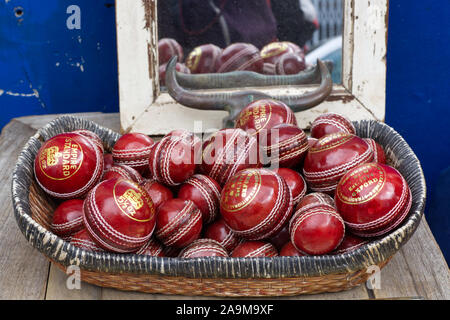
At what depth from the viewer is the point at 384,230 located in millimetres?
1135

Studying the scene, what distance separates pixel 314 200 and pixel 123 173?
0.50m

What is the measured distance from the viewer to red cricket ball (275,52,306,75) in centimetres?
192

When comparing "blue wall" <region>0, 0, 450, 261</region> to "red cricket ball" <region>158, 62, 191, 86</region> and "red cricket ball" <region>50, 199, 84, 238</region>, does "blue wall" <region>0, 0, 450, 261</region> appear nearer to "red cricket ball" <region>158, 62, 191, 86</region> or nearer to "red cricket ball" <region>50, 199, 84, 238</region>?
"red cricket ball" <region>158, 62, 191, 86</region>

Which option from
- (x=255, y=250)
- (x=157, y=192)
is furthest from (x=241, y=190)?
(x=157, y=192)

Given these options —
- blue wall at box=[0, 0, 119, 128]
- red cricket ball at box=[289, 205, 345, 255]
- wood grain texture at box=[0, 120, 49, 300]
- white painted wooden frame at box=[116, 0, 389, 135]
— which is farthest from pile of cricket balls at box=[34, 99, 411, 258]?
blue wall at box=[0, 0, 119, 128]

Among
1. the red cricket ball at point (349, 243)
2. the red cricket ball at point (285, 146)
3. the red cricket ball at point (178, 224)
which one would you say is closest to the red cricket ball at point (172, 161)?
the red cricket ball at point (178, 224)

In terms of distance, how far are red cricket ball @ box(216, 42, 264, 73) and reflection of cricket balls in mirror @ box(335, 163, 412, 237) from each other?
0.86 metres

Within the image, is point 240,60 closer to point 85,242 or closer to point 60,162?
point 60,162

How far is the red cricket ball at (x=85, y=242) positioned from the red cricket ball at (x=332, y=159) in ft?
1.81

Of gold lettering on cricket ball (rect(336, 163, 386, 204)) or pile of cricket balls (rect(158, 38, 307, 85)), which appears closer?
gold lettering on cricket ball (rect(336, 163, 386, 204))

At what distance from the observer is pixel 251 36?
193cm

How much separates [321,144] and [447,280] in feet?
1.42
